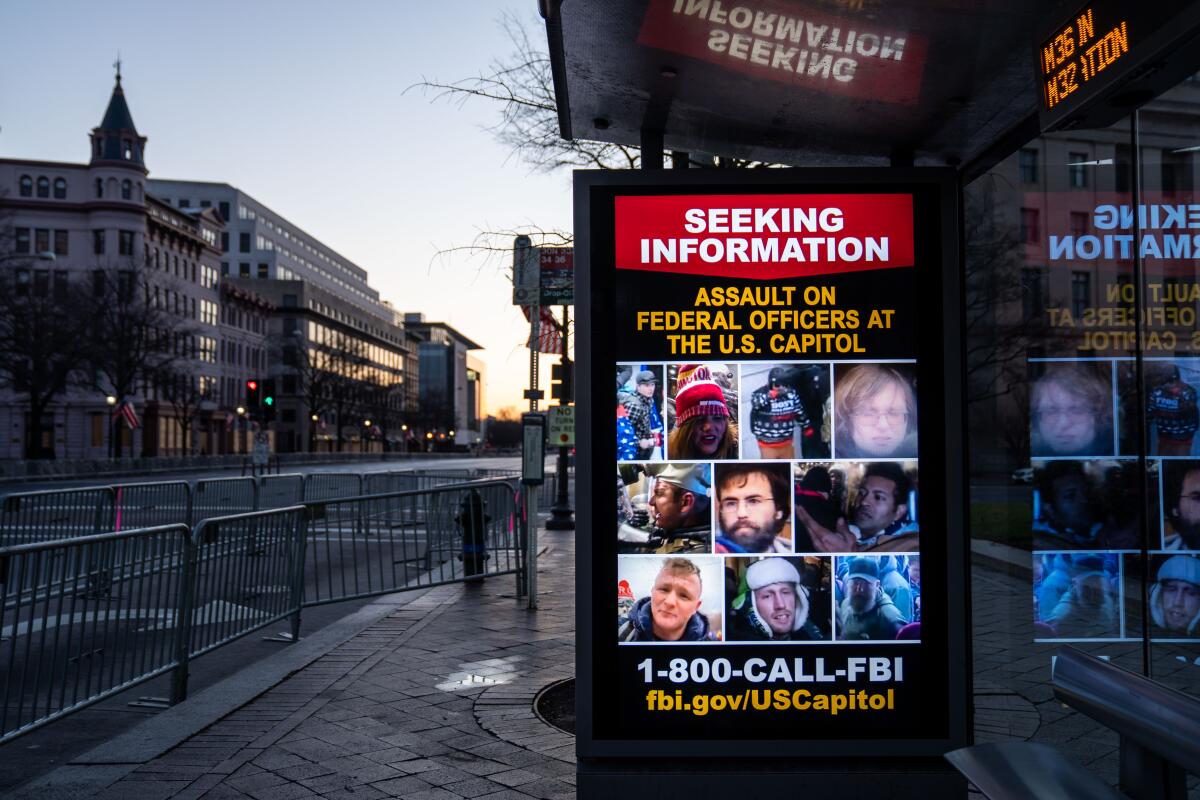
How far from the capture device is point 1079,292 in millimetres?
4785

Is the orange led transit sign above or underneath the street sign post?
underneath

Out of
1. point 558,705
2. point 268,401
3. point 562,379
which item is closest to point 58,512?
point 558,705

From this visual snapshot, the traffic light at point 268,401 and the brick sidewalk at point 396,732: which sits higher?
the traffic light at point 268,401

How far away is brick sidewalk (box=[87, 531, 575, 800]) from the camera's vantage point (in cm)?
470

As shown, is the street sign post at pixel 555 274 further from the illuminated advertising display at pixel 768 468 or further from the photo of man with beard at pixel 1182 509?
the photo of man with beard at pixel 1182 509

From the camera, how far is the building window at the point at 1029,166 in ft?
16.5

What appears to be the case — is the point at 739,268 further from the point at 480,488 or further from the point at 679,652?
the point at 480,488

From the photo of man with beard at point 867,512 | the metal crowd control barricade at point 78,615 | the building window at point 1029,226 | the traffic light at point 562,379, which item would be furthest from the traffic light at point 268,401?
the photo of man with beard at point 867,512

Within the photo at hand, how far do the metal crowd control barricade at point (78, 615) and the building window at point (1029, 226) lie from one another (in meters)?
5.30

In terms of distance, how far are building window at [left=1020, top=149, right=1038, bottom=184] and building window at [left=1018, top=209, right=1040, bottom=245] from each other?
192 millimetres

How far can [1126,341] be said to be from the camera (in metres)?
4.54

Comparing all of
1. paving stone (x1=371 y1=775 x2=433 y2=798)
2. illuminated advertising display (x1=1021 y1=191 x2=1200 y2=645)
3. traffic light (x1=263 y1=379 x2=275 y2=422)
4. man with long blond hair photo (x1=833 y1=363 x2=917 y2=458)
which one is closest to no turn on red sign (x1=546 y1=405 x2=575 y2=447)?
illuminated advertising display (x1=1021 y1=191 x2=1200 y2=645)

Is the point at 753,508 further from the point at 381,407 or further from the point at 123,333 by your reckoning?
the point at 381,407

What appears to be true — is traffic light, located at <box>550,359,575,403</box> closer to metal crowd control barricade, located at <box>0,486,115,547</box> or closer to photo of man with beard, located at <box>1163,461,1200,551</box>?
metal crowd control barricade, located at <box>0,486,115,547</box>
